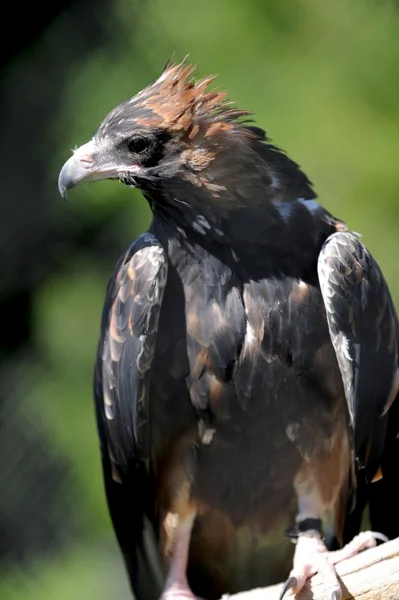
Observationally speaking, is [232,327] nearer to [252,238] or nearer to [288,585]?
[252,238]

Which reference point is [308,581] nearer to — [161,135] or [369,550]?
[369,550]

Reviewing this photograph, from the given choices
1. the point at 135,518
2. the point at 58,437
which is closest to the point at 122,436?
the point at 135,518

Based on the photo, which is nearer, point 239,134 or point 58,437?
point 239,134

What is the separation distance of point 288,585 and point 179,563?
0.61 metres

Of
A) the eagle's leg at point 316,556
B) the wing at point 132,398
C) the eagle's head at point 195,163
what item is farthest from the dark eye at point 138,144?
the eagle's leg at point 316,556

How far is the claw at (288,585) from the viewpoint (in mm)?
3529

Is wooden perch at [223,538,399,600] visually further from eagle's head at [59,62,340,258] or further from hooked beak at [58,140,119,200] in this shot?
hooked beak at [58,140,119,200]

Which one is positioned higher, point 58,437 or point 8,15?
point 8,15

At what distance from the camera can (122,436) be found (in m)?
3.89

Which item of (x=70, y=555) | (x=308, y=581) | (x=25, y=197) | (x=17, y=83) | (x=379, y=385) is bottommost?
(x=70, y=555)

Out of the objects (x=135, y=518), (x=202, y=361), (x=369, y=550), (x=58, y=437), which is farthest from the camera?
(x=58, y=437)

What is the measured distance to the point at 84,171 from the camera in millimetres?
3668

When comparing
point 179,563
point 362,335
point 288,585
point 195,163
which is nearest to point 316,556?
point 288,585

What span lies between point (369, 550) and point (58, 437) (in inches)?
104
